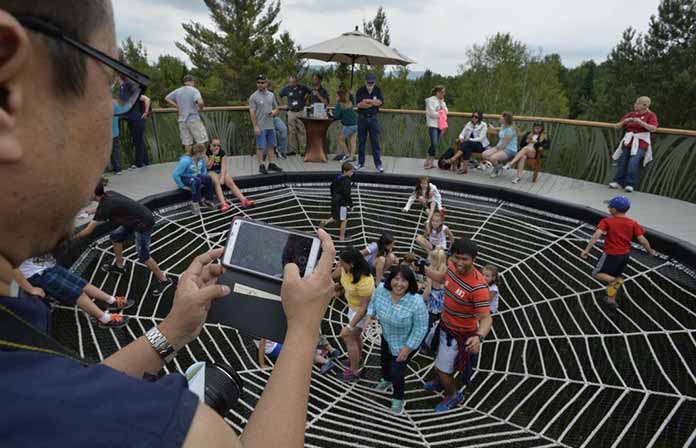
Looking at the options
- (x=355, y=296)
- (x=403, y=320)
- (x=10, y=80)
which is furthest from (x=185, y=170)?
(x=10, y=80)

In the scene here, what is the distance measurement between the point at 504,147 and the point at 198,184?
725 cm

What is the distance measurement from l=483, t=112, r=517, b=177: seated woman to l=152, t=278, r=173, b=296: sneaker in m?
7.89

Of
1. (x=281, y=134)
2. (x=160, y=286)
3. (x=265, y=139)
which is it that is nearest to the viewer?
(x=160, y=286)

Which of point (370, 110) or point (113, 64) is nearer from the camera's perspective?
point (113, 64)

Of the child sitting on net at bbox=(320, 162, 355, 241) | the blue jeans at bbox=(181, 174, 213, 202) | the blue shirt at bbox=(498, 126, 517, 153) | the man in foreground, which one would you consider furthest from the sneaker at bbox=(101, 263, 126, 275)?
the blue shirt at bbox=(498, 126, 517, 153)

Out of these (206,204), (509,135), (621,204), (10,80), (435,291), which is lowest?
(435,291)

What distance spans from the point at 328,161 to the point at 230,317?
33.5ft

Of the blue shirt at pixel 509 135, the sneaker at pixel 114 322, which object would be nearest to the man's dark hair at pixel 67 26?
the sneaker at pixel 114 322

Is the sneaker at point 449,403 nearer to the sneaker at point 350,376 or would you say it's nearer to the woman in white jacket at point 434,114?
the sneaker at point 350,376

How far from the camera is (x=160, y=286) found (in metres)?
5.73

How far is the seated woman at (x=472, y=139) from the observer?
1078 cm

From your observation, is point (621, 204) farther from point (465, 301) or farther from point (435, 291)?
point (465, 301)

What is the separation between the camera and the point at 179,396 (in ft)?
2.01

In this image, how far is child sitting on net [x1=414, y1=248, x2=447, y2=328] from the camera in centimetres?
537
